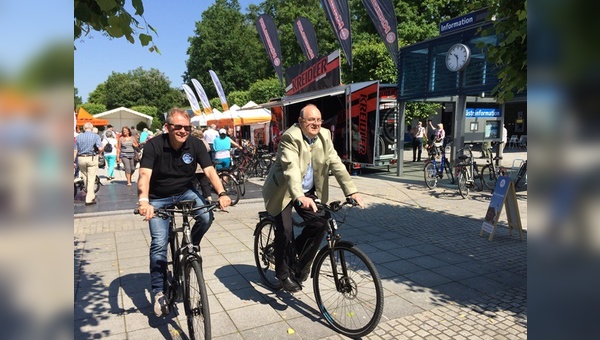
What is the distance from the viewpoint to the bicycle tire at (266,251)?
4.54 metres

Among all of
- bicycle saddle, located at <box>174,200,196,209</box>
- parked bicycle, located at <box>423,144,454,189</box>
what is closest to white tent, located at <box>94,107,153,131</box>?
parked bicycle, located at <box>423,144,454,189</box>

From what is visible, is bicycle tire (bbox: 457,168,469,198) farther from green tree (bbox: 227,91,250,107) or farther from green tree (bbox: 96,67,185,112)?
green tree (bbox: 96,67,185,112)

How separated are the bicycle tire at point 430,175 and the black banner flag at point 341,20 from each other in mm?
4075

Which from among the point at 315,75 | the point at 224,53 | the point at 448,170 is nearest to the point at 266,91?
the point at 224,53

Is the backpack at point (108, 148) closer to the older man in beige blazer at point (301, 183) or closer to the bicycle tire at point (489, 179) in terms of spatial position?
the bicycle tire at point (489, 179)

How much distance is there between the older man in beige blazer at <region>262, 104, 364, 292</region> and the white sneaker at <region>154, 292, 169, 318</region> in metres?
1.03

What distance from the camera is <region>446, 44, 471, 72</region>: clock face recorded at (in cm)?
1133

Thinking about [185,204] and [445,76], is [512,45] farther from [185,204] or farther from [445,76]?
[445,76]

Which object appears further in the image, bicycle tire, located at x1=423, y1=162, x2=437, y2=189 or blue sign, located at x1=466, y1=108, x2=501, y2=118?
blue sign, located at x1=466, y1=108, x2=501, y2=118

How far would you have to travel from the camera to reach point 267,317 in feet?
12.9
